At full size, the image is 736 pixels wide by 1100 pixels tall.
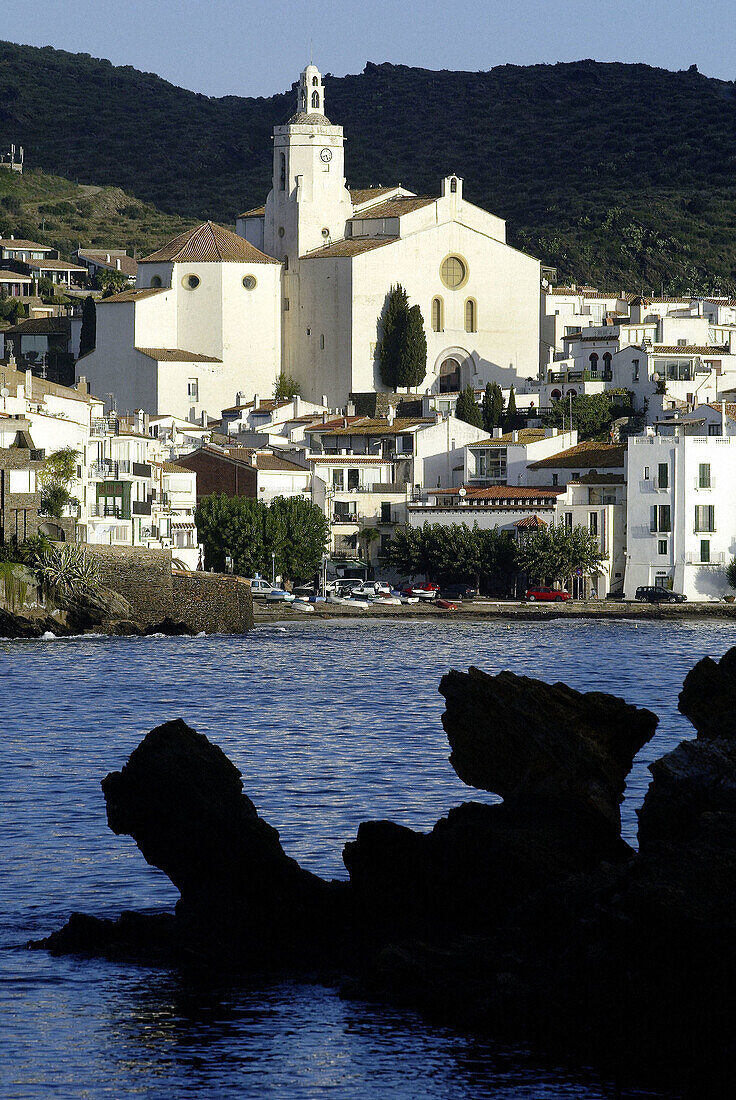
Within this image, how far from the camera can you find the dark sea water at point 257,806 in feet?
45.5

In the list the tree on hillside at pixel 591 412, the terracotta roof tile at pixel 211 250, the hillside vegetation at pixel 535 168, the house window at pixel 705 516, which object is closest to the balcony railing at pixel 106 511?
the house window at pixel 705 516

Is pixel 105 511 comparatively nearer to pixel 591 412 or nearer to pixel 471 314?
pixel 591 412

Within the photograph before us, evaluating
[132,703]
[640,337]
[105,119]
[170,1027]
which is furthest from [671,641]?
[105,119]

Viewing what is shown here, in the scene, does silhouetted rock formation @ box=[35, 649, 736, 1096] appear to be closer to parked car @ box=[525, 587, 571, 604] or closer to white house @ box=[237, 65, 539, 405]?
parked car @ box=[525, 587, 571, 604]

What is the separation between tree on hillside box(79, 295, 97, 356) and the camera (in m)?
91.7

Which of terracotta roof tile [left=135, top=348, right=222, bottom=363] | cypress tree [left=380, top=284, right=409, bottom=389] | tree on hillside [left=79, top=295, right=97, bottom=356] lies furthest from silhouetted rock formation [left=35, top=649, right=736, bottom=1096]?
tree on hillside [left=79, top=295, right=97, bottom=356]

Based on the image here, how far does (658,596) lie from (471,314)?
29.4m

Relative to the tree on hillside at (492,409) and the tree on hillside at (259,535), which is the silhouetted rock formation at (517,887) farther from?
the tree on hillside at (492,409)

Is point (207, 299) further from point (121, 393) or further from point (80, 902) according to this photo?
point (80, 902)

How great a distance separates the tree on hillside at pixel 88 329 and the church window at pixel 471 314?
1637cm

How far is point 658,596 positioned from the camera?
63531mm

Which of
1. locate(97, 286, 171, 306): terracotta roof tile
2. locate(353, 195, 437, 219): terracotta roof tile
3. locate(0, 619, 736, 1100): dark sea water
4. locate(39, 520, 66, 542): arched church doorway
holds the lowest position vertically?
locate(0, 619, 736, 1100): dark sea water

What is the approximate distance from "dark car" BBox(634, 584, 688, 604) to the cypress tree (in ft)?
82.4

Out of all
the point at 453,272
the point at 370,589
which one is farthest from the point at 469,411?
the point at 370,589
